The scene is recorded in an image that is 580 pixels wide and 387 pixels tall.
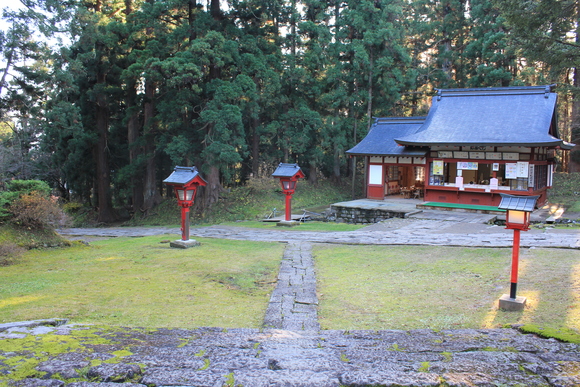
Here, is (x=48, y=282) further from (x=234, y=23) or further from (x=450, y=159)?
(x=234, y=23)

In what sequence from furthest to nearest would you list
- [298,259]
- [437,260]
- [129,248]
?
[129,248], [298,259], [437,260]

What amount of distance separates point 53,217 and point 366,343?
973 centimetres

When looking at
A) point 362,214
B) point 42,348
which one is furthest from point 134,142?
point 42,348

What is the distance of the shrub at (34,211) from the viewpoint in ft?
34.3

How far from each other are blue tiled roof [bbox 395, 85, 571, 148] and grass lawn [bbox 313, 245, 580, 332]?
8.96m

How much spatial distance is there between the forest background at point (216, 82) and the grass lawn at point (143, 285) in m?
10.5

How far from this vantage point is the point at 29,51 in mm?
16156

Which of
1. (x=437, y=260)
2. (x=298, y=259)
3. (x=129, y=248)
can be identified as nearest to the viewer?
(x=437, y=260)

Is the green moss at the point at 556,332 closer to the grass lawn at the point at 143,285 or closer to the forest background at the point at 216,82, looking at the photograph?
the grass lawn at the point at 143,285

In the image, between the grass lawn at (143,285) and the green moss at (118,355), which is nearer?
the green moss at (118,355)

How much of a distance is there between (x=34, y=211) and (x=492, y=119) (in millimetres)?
18659

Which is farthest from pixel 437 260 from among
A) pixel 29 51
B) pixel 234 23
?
pixel 234 23

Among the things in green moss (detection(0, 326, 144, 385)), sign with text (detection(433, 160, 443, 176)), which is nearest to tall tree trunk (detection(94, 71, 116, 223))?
sign with text (detection(433, 160, 443, 176))

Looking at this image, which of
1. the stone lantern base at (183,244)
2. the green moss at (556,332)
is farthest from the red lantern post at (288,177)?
the green moss at (556,332)
